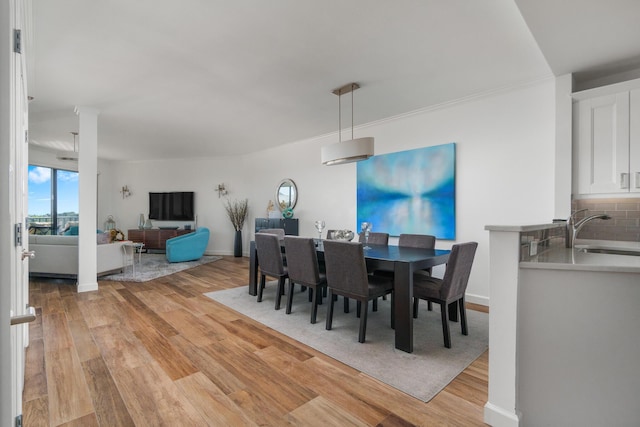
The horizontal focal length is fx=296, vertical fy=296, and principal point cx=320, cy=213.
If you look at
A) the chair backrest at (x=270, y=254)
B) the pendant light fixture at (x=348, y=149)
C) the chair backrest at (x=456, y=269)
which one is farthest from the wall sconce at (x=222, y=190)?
the chair backrest at (x=456, y=269)

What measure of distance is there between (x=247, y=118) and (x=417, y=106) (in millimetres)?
2512

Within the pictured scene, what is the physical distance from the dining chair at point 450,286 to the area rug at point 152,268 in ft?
14.4

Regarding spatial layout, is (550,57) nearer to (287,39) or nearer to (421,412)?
(287,39)

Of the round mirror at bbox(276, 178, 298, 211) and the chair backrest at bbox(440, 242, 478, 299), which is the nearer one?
the chair backrest at bbox(440, 242, 478, 299)

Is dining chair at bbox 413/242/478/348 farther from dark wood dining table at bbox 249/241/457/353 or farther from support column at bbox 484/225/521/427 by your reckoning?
support column at bbox 484/225/521/427

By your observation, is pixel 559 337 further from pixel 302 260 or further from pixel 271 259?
pixel 271 259

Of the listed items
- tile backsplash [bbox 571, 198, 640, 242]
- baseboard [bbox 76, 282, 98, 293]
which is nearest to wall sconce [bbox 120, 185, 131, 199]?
baseboard [bbox 76, 282, 98, 293]

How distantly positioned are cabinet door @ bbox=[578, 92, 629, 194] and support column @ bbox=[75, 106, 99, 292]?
18.9 ft

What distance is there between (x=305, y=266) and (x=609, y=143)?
296cm

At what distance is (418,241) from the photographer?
3.44m

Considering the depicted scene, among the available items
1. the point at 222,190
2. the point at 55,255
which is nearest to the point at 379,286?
the point at 55,255

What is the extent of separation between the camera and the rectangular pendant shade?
3.11 m

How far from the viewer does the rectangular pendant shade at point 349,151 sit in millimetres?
3107

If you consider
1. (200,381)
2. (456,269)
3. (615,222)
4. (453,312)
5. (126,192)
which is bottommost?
(200,381)
